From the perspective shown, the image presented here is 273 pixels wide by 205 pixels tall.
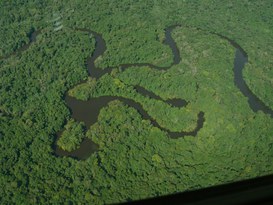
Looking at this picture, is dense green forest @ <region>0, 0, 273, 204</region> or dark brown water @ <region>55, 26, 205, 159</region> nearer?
dense green forest @ <region>0, 0, 273, 204</region>

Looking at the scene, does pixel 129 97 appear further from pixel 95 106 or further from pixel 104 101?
pixel 95 106

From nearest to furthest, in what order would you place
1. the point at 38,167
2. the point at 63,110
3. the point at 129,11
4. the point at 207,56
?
the point at 38,167, the point at 63,110, the point at 207,56, the point at 129,11

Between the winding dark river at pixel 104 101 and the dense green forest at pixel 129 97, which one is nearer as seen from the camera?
the dense green forest at pixel 129 97

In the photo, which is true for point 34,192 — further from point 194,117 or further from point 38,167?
point 194,117

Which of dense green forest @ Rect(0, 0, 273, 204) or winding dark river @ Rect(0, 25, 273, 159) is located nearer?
dense green forest @ Rect(0, 0, 273, 204)

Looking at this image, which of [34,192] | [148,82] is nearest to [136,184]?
[34,192]

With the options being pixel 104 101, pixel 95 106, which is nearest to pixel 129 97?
pixel 104 101

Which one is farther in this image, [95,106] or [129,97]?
[129,97]

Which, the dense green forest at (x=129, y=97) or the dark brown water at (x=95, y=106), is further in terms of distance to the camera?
the dark brown water at (x=95, y=106)
